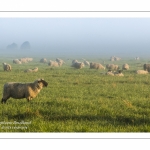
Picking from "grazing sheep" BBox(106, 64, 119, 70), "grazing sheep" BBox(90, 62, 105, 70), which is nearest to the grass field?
"grazing sheep" BBox(90, 62, 105, 70)

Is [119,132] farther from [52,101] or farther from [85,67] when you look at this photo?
[85,67]

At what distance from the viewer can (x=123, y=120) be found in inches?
394

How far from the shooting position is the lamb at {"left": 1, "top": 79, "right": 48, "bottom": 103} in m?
11.9

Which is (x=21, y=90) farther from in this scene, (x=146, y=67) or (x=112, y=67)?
(x=112, y=67)

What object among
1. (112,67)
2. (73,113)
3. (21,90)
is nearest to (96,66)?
(112,67)

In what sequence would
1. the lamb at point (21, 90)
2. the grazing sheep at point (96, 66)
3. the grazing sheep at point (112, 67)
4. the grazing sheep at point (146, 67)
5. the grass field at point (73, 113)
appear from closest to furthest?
the grass field at point (73, 113) → the lamb at point (21, 90) → the grazing sheep at point (146, 67) → the grazing sheep at point (96, 66) → the grazing sheep at point (112, 67)

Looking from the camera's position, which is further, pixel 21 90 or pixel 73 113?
pixel 21 90

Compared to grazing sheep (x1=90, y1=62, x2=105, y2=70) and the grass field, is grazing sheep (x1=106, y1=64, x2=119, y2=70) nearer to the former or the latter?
grazing sheep (x1=90, y1=62, x2=105, y2=70)

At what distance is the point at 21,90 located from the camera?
11.9 m

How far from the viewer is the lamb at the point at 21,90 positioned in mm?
11867

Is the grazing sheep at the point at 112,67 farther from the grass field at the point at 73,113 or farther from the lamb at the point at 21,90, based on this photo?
the lamb at the point at 21,90

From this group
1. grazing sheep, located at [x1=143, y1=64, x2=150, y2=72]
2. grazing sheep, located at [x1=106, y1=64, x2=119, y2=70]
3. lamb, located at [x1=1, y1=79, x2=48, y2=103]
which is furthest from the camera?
grazing sheep, located at [x1=106, y1=64, x2=119, y2=70]

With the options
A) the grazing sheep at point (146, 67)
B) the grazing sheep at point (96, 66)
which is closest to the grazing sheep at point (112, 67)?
the grazing sheep at point (96, 66)
